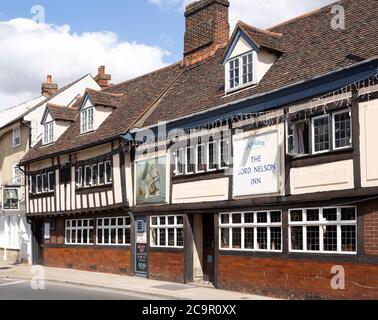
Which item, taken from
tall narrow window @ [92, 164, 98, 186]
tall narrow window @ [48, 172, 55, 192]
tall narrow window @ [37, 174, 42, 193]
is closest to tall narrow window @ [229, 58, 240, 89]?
tall narrow window @ [92, 164, 98, 186]

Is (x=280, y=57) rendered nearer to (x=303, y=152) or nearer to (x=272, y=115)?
(x=272, y=115)

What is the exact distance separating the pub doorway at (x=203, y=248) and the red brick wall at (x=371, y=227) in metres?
6.48

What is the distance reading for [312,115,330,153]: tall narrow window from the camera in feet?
46.6

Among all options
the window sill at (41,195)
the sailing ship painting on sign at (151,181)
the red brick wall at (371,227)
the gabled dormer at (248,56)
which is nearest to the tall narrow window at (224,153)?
the gabled dormer at (248,56)

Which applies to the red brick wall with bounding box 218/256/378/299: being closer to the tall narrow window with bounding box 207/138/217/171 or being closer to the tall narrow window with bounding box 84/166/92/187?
the tall narrow window with bounding box 207/138/217/171

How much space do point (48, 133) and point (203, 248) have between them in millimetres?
12675

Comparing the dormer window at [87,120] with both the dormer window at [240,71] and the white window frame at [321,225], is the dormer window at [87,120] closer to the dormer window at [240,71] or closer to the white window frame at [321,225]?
the dormer window at [240,71]

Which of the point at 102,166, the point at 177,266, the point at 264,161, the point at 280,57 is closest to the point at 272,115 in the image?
the point at 264,161

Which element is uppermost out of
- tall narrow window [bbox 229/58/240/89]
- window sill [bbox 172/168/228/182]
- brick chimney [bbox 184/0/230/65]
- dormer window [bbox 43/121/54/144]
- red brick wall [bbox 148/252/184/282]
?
brick chimney [bbox 184/0/230/65]

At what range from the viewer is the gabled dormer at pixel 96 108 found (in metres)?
24.8

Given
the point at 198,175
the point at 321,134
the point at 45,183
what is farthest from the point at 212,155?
the point at 45,183

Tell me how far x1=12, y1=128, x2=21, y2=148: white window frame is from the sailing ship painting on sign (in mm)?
12715
